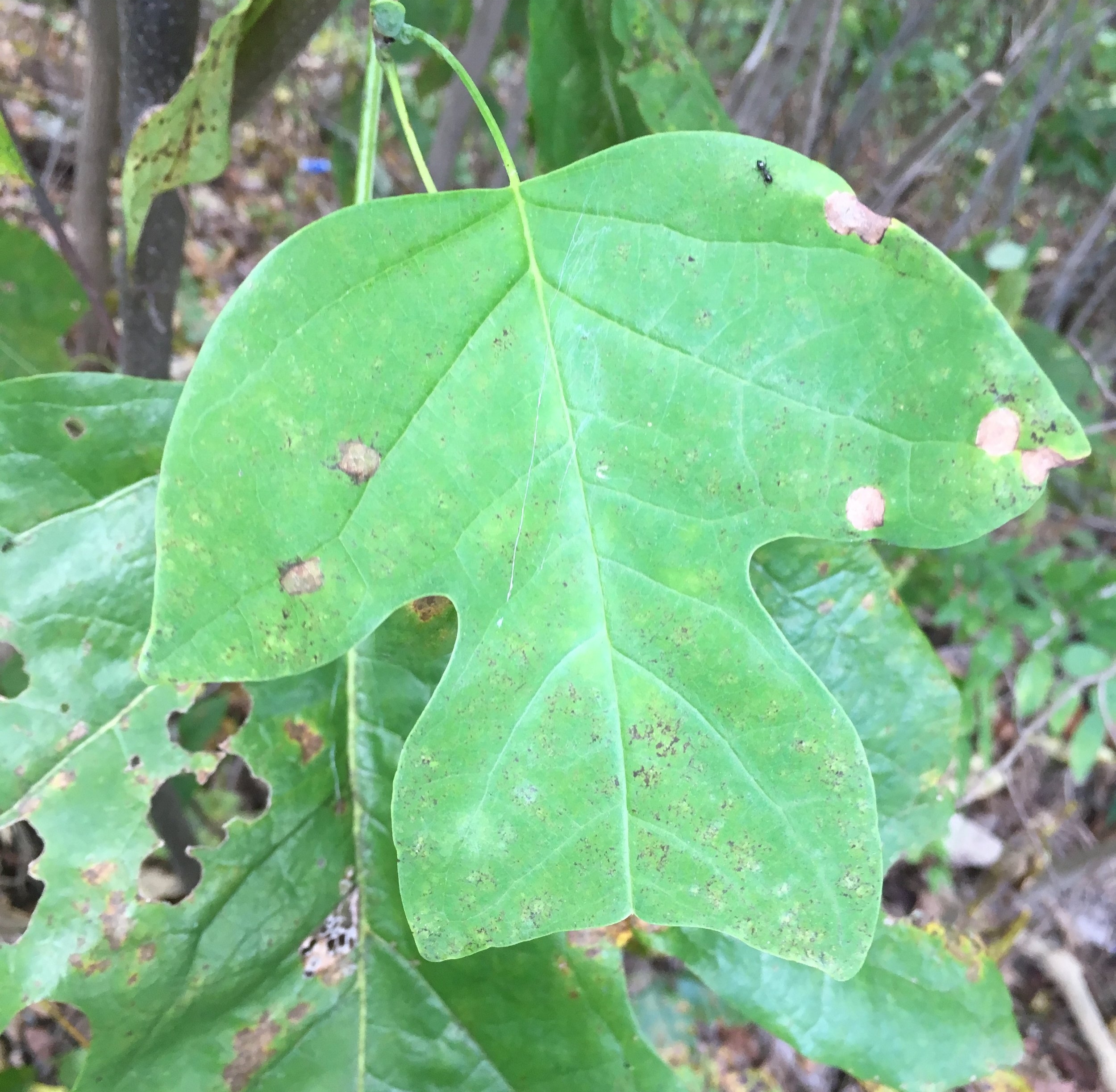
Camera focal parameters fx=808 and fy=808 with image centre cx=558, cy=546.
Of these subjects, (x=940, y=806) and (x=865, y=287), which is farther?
(x=940, y=806)

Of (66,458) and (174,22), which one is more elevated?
(174,22)

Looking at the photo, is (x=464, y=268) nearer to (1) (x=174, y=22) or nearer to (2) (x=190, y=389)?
(2) (x=190, y=389)

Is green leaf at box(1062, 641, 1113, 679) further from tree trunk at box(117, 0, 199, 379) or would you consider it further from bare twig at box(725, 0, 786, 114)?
tree trunk at box(117, 0, 199, 379)

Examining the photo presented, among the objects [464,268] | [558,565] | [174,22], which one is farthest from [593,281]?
[174,22]

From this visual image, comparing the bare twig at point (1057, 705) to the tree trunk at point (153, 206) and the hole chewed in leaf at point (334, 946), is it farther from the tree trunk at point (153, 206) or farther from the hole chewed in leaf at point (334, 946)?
the tree trunk at point (153, 206)

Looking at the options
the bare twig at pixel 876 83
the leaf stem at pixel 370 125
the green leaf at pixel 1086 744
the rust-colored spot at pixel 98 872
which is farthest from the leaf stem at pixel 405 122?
the green leaf at pixel 1086 744

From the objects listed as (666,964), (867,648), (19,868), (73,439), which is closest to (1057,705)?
(666,964)
